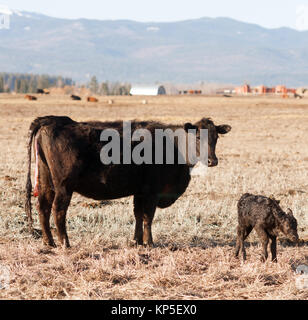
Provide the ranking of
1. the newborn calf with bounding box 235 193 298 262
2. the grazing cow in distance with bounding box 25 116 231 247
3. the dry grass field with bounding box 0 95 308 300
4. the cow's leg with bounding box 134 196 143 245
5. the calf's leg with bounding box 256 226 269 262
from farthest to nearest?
the cow's leg with bounding box 134 196 143 245, the grazing cow in distance with bounding box 25 116 231 247, the calf's leg with bounding box 256 226 269 262, the newborn calf with bounding box 235 193 298 262, the dry grass field with bounding box 0 95 308 300

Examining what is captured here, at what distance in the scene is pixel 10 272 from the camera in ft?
22.1

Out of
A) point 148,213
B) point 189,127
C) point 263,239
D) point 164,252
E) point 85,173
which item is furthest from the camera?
point 189,127

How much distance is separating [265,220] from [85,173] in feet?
9.01

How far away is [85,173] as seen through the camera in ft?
26.8

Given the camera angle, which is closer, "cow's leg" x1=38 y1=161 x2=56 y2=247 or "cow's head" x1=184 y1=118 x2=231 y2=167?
"cow's leg" x1=38 y1=161 x2=56 y2=247

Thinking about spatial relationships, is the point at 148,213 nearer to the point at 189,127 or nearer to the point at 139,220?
the point at 139,220

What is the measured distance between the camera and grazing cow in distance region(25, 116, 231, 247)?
8.11m

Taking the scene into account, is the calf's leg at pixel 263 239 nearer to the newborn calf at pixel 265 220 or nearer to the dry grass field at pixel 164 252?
the newborn calf at pixel 265 220

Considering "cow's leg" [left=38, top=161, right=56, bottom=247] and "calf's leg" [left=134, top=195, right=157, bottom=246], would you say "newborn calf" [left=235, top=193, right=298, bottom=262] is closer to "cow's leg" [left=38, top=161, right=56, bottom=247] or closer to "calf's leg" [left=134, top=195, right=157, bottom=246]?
"calf's leg" [left=134, top=195, right=157, bottom=246]

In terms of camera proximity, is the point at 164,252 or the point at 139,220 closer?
the point at 164,252

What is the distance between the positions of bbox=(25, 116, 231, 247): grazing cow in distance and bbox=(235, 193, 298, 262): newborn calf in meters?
1.62

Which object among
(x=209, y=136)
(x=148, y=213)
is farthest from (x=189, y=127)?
(x=148, y=213)

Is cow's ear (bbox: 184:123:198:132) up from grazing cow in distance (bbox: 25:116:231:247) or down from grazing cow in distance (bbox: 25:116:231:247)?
up

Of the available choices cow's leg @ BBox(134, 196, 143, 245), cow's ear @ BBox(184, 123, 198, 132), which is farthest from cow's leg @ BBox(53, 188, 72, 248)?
cow's ear @ BBox(184, 123, 198, 132)
